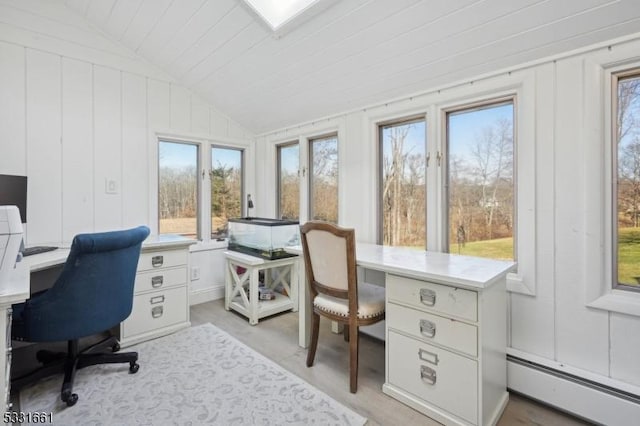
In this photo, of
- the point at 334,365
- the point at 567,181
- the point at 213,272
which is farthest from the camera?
the point at 213,272

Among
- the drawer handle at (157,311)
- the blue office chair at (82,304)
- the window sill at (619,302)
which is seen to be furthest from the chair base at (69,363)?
the window sill at (619,302)

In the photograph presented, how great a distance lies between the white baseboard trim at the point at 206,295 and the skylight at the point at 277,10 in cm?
259

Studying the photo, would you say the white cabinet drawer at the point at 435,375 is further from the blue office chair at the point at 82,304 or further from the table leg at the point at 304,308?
the blue office chair at the point at 82,304

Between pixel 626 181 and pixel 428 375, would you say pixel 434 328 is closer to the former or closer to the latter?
pixel 428 375

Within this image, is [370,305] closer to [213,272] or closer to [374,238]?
[374,238]

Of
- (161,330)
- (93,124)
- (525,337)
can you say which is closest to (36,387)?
(161,330)

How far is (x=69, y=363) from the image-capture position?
5.98 feet

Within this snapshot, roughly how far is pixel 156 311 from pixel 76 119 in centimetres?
172

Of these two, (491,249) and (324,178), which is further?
(324,178)

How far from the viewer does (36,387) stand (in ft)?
5.97

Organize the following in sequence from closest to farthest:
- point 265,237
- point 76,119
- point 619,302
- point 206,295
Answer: point 619,302
point 76,119
point 265,237
point 206,295

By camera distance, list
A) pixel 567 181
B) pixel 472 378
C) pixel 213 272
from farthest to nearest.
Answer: pixel 213 272 → pixel 567 181 → pixel 472 378

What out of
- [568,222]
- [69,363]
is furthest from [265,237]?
[568,222]

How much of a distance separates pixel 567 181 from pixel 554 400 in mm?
1150
